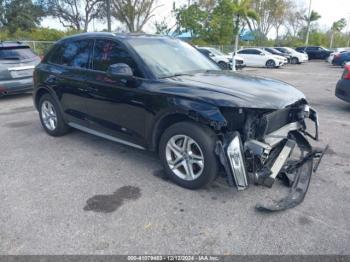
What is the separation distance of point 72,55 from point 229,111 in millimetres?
2977

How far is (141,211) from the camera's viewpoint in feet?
10.2

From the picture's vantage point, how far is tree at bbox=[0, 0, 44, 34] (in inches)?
1406

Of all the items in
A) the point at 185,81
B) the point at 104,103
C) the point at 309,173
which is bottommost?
the point at 309,173

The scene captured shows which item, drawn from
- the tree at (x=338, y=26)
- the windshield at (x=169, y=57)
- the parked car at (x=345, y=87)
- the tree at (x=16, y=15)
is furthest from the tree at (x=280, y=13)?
the windshield at (x=169, y=57)

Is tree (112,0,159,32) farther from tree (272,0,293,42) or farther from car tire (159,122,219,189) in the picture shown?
car tire (159,122,219,189)

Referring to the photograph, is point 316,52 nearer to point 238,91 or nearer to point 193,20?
point 193,20

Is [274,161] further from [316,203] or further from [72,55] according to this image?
[72,55]

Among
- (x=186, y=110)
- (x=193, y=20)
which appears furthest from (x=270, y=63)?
(x=186, y=110)

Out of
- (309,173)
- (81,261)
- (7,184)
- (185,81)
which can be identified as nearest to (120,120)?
(185,81)

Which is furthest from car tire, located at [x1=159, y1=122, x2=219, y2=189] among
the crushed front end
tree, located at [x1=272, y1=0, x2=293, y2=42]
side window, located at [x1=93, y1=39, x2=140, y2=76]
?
tree, located at [x1=272, y1=0, x2=293, y2=42]

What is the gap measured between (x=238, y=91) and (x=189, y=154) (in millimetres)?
887

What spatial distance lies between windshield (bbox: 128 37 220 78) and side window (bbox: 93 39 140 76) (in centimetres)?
16

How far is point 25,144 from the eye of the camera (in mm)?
5043

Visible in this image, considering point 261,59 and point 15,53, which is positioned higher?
point 15,53
